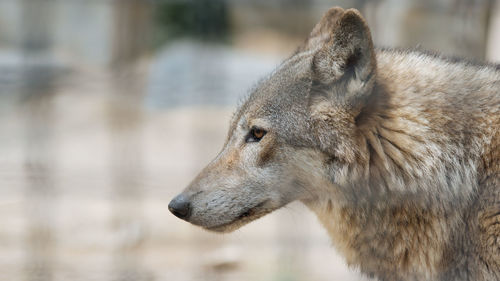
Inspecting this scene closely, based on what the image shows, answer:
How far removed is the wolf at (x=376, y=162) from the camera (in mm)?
2820

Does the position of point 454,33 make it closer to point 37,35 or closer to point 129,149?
point 129,149

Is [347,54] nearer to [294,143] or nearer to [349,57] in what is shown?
[349,57]

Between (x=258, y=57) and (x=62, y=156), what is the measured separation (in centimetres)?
508

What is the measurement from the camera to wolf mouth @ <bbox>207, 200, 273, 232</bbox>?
3076 mm

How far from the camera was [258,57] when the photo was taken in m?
12.2

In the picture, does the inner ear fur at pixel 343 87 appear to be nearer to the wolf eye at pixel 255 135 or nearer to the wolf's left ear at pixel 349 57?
the wolf's left ear at pixel 349 57

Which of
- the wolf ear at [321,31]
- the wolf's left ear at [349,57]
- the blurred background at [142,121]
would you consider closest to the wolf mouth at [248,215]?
the wolf's left ear at [349,57]

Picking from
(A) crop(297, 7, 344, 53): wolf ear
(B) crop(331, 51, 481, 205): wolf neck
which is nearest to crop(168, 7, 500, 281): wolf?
(B) crop(331, 51, 481, 205): wolf neck

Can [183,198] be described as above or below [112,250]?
above

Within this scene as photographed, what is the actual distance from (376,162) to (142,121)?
7.28m

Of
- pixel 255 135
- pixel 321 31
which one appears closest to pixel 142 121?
pixel 321 31

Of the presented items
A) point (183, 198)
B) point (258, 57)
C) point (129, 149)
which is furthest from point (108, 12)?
point (183, 198)

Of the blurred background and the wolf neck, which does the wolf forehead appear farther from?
the blurred background

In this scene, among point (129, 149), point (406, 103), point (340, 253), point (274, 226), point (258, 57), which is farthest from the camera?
point (258, 57)
